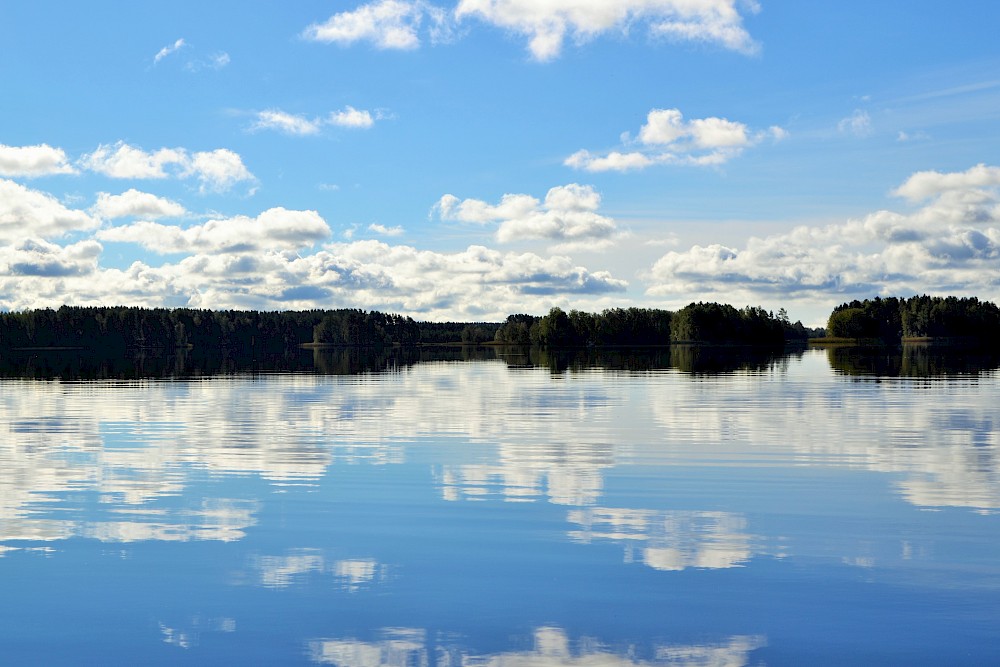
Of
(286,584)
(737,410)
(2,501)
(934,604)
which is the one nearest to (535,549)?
(286,584)

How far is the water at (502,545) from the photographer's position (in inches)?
525

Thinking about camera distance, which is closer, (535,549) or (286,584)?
(286,584)

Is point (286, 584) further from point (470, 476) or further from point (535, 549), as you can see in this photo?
point (470, 476)

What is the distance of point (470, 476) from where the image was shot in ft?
90.9

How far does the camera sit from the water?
1334 cm

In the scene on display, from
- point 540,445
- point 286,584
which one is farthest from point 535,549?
point 540,445

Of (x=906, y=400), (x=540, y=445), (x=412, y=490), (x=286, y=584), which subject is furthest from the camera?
(x=906, y=400)

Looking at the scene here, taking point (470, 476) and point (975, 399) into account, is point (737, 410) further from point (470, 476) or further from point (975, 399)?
point (470, 476)

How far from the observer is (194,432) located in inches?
1571

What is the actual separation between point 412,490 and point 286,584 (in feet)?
30.9

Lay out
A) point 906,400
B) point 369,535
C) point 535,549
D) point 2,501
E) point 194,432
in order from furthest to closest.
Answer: point 906,400 < point 194,432 < point 2,501 < point 369,535 < point 535,549

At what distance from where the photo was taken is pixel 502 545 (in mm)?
18766

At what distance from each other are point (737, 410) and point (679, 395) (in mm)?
12305

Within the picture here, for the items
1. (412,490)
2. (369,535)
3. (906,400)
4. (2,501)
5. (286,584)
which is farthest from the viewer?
(906,400)
